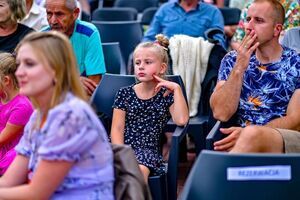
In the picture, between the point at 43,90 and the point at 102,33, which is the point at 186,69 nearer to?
the point at 102,33

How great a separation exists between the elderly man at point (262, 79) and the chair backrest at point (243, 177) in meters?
1.22

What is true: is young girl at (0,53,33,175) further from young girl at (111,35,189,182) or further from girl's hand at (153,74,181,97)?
girl's hand at (153,74,181,97)

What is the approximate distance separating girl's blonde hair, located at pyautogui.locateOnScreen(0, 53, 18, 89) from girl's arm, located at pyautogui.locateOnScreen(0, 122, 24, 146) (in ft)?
0.81

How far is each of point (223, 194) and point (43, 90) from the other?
2.48 feet

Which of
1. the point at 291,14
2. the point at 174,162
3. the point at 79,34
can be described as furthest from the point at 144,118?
the point at 291,14

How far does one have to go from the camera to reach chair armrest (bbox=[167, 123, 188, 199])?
3988 millimetres

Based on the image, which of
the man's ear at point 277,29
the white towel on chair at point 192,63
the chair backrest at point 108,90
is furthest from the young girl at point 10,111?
the white towel on chair at point 192,63

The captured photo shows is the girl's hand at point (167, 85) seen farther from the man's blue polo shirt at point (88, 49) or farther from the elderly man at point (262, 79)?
the man's blue polo shirt at point (88, 49)

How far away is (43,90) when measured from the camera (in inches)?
106

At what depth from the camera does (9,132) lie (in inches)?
151

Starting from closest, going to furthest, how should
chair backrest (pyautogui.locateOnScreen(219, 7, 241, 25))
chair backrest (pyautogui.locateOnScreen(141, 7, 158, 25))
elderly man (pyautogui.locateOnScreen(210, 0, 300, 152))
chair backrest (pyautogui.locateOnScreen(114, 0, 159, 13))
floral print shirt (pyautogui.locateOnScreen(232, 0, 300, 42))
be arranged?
elderly man (pyautogui.locateOnScreen(210, 0, 300, 152))
floral print shirt (pyautogui.locateOnScreen(232, 0, 300, 42))
chair backrest (pyautogui.locateOnScreen(219, 7, 241, 25))
chair backrest (pyautogui.locateOnScreen(141, 7, 158, 25))
chair backrest (pyautogui.locateOnScreen(114, 0, 159, 13))

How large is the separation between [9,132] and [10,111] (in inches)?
4.9

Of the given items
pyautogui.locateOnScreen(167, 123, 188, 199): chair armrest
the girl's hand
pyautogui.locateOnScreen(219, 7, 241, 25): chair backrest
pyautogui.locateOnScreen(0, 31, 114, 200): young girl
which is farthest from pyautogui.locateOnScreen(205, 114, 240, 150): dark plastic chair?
pyautogui.locateOnScreen(219, 7, 241, 25): chair backrest

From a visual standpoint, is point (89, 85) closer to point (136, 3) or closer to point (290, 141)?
point (290, 141)
